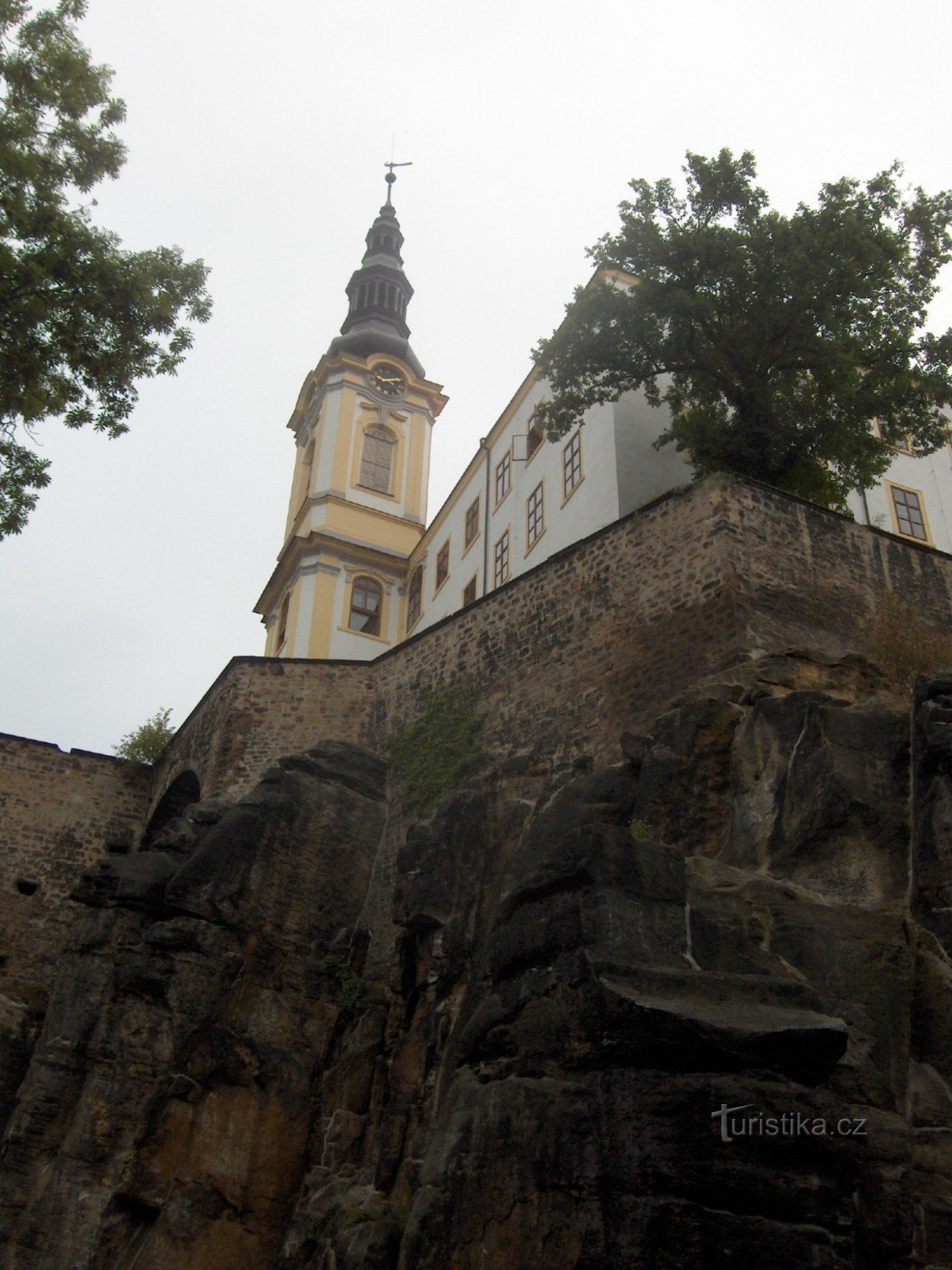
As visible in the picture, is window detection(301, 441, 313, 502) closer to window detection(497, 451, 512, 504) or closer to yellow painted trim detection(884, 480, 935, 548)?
window detection(497, 451, 512, 504)

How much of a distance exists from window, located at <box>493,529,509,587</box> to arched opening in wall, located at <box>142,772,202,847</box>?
7.71 m

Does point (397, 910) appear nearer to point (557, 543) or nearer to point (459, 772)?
point (459, 772)

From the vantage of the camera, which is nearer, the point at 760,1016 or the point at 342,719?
the point at 760,1016

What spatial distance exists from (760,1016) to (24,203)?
11.5 m

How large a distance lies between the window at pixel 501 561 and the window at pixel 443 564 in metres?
3.59

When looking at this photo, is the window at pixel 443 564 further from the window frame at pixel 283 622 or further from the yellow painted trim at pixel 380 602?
the window frame at pixel 283 622

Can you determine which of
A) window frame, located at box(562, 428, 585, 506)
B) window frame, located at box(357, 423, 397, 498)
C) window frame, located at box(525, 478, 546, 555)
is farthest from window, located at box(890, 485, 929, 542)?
window frame, located at box(357, 423, 397, 498)

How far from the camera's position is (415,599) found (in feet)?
107

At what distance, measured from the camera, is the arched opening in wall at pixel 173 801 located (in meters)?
23.0

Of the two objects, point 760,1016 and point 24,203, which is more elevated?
point 24,203

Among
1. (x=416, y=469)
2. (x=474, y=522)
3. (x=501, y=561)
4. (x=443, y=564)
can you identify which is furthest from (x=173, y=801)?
(x=416, y=469)

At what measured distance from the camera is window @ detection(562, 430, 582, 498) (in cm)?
2330

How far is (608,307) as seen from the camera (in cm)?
2048

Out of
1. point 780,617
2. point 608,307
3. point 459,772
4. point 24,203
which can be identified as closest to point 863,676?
point 780,617
